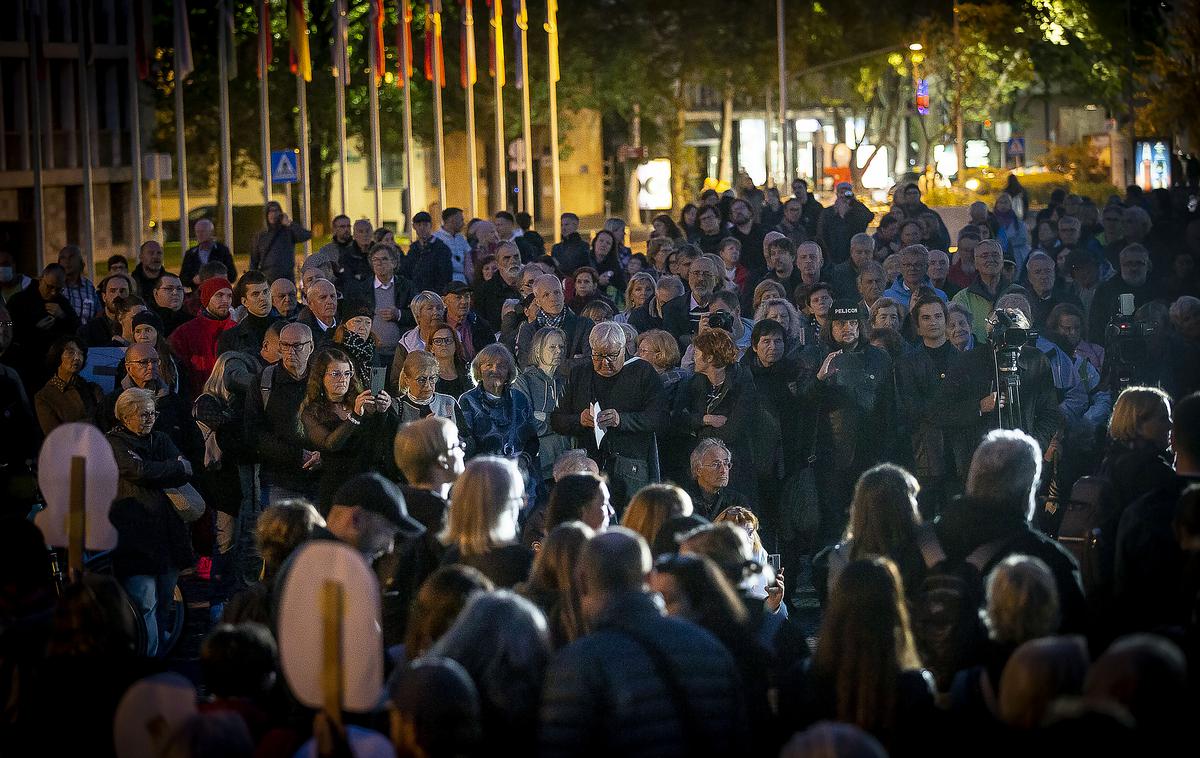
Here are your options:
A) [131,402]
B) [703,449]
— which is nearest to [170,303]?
[131,402]

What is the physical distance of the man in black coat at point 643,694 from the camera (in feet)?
16.5

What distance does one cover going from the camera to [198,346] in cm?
1335

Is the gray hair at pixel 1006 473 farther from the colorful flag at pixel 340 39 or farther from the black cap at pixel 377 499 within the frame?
the colorful flag at pixel 340 39

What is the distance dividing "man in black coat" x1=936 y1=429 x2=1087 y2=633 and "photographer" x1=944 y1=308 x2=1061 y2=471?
4.02 metres

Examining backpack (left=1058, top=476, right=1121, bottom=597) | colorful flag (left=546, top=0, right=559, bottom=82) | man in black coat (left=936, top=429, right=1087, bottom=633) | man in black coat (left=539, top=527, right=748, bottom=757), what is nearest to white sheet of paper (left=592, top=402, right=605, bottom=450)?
backpack (left=1058, top=476, right=1121, bottom=597)

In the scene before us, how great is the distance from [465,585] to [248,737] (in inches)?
36.8

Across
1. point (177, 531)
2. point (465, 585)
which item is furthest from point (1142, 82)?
point (465, 585)

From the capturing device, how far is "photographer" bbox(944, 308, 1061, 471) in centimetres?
1109

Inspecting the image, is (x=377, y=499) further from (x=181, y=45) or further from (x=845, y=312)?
(x=181, y=45)

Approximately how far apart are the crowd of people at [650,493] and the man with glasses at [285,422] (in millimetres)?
26

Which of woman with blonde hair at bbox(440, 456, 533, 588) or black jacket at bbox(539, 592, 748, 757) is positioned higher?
woman with blonde hair at bbox(440, 456, 533, 588)

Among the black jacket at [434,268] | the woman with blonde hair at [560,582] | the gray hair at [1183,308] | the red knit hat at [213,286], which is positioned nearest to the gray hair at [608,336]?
the gray hair at [1183,308]

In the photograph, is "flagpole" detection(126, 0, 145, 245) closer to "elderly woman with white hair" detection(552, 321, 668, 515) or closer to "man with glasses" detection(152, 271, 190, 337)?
"man with glasses" detection(152, 271, 190, 337)

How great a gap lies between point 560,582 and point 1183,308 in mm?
6302
